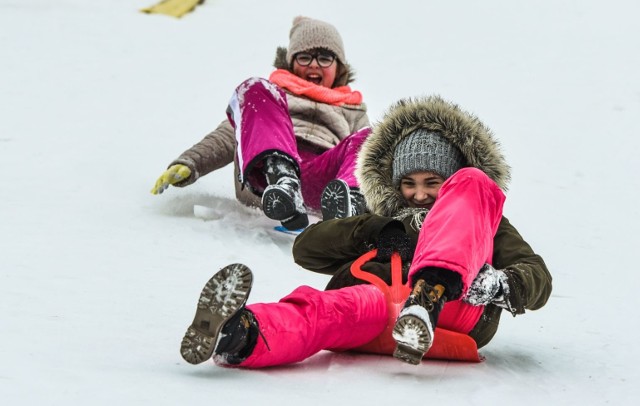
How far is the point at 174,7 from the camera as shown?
361 inches

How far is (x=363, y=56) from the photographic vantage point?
25.9 ft

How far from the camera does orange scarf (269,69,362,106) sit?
4719 millimetres

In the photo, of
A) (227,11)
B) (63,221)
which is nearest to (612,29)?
(227,11)

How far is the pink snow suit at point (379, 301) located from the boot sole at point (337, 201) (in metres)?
Answer: 0.98

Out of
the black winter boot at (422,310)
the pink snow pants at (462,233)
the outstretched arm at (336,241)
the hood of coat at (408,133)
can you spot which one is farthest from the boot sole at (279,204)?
the black winter boot at (422,310)

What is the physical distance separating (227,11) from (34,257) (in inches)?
237

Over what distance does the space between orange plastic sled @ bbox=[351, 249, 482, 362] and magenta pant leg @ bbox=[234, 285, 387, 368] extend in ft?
0.07

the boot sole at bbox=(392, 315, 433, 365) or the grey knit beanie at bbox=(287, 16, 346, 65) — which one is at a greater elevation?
the grey knit beanie at bbox=(287, 16, 346, 65)

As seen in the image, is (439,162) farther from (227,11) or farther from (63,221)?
(227,11)

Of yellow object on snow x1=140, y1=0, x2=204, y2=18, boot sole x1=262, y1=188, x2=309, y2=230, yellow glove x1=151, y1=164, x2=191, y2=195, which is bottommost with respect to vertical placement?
yellow glove x1=151, y1=164, x2=191, y2=195

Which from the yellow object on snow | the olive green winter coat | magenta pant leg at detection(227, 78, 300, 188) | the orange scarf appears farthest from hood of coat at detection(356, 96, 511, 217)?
the yellow object on snow

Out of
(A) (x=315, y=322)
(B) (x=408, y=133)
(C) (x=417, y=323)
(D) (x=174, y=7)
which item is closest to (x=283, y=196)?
(B) (x=408, y=133)

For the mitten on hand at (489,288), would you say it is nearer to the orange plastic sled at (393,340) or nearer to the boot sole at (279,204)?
the orange plastic sled at (393,340)

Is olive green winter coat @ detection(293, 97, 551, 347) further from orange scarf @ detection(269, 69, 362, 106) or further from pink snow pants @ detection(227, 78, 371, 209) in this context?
orange scarf @ detection(269, 69, 362, 106)
